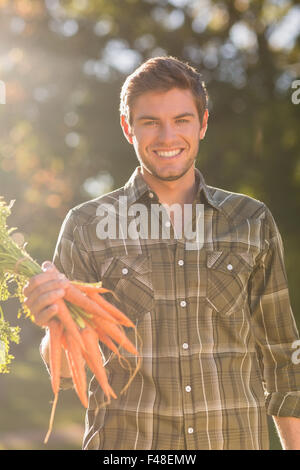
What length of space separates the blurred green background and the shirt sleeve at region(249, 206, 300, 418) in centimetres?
597

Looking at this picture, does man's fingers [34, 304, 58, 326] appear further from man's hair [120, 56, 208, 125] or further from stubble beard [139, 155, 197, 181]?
man's hair [120, 56, 208, 125]

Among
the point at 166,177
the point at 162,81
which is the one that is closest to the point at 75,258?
the point at 166,177

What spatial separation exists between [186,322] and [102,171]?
332 inches

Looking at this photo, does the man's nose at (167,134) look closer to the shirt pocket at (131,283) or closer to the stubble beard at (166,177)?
the stubble beard at (166,177)

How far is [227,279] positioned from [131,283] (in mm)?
373

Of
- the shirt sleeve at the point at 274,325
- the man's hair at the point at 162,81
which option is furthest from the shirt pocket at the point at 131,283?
the man's hair at the point at 162,81

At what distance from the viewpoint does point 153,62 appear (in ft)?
8.84

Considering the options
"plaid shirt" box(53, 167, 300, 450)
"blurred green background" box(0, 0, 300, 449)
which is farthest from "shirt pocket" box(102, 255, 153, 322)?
"blurred green background" box(0, 0, 300, 449)

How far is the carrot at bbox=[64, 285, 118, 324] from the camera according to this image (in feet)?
7.33

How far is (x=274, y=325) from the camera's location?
2672 mm

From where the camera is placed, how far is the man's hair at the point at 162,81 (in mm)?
2619

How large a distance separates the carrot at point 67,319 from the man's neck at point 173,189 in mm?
700

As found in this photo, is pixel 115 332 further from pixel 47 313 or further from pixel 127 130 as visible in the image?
pixel 127 130
